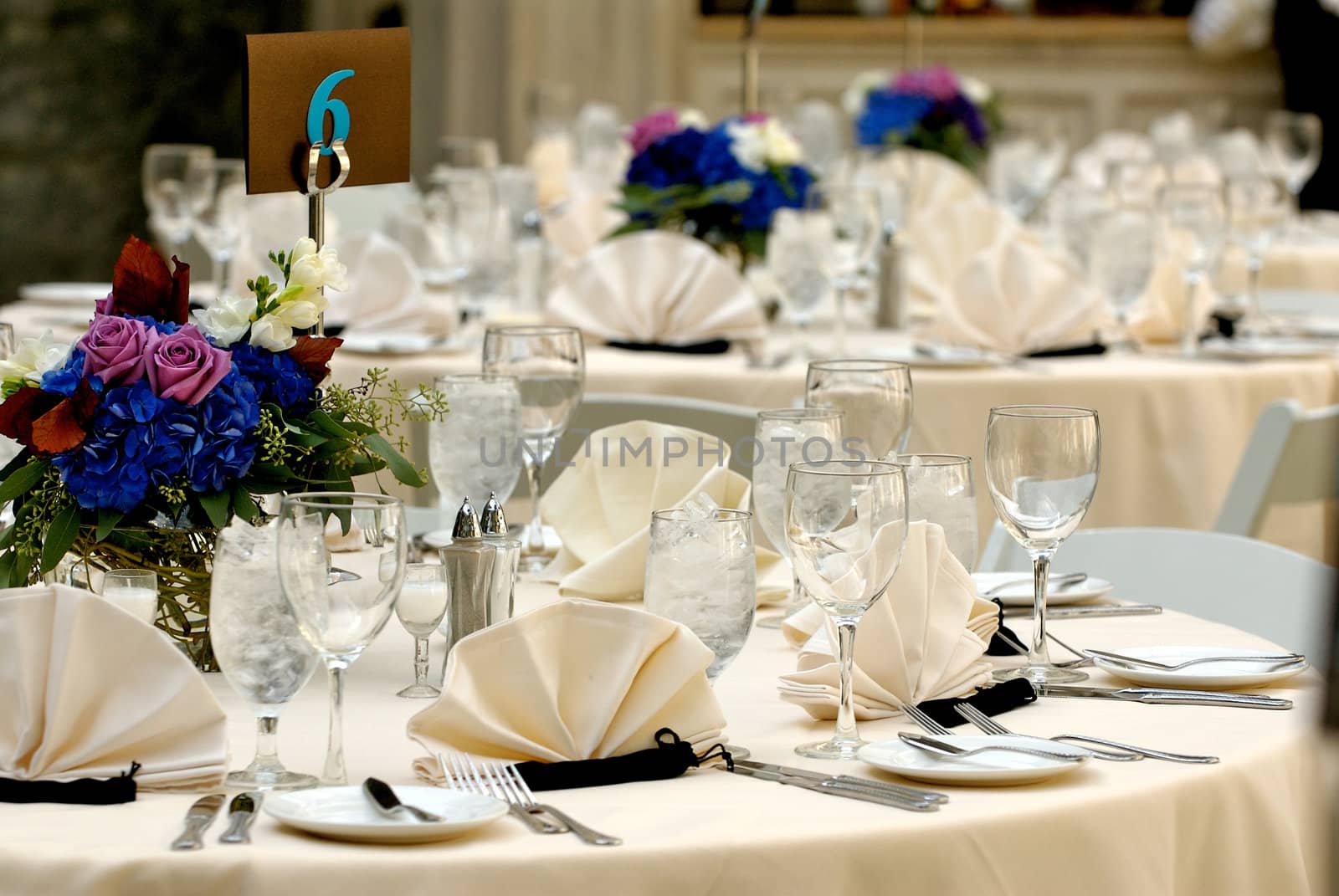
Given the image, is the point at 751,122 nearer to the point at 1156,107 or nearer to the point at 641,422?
the point at 641,422

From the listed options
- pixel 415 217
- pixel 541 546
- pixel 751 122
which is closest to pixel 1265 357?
pixel 751 122

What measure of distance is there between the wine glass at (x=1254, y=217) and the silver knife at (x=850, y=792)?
8.57 feet

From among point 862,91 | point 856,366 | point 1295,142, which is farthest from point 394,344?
point 1295,142

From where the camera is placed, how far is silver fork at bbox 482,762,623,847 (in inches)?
41.1

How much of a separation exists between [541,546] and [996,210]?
2.16 metres

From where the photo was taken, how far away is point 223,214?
12.0ft

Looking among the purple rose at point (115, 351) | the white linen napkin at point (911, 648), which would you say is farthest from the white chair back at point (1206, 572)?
the purple rose at point (115, 351)

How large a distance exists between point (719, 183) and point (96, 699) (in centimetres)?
266

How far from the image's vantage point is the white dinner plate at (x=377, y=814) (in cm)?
103

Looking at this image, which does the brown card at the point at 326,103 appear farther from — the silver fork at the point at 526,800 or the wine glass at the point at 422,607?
the silver fork at the point at 526,800

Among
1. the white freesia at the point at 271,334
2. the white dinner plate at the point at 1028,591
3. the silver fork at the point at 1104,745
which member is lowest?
the silver fork at the point at 1104,745

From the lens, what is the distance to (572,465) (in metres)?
1.88

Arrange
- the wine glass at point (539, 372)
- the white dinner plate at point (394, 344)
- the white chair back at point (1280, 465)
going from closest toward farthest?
the wine glass at point (539, 372) < the white chair back at point (1280, 465) < the white dinner plate at point (394, 344)

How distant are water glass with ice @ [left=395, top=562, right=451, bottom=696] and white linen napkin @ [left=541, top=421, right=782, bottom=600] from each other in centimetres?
33
